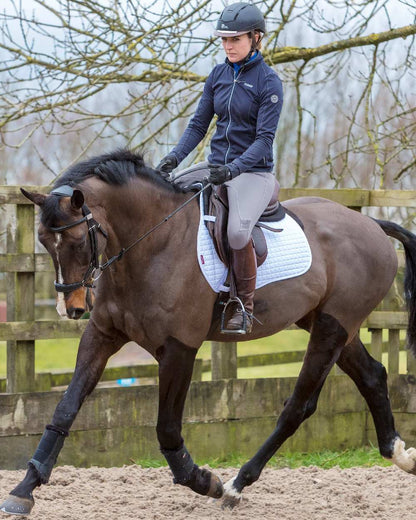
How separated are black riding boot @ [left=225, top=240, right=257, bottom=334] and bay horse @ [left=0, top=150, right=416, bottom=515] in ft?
0.47

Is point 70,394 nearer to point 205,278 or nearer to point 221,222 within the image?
point 205,278

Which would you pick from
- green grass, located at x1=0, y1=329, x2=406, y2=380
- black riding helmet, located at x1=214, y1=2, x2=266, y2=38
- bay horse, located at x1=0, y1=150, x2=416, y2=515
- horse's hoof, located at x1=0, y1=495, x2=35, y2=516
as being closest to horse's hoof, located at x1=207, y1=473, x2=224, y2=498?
bay horse, located at x1=0, y1=150, x2=416, y2=515

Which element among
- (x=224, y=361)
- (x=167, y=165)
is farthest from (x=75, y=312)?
(x=224, y=361)

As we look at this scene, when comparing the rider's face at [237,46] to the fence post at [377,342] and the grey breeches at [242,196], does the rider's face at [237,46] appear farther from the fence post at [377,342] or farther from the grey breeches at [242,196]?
the fence post at [377,342]

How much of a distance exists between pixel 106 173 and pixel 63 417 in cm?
124

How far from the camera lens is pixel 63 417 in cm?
395

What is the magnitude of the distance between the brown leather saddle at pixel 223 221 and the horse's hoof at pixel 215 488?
1.23 meters

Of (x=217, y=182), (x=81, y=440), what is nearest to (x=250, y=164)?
(x=217, y=182)

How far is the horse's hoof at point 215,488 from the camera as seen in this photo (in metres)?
4.42

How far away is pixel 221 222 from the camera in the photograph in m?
4.15

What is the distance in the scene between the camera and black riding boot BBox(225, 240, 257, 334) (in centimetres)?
412

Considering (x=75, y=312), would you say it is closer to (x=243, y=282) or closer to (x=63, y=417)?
(x=63, y=417)

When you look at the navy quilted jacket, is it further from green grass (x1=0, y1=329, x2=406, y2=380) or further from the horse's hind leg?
green grass (x1=0, y1=329, x2=406, y2=380)

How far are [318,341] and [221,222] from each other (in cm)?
116
